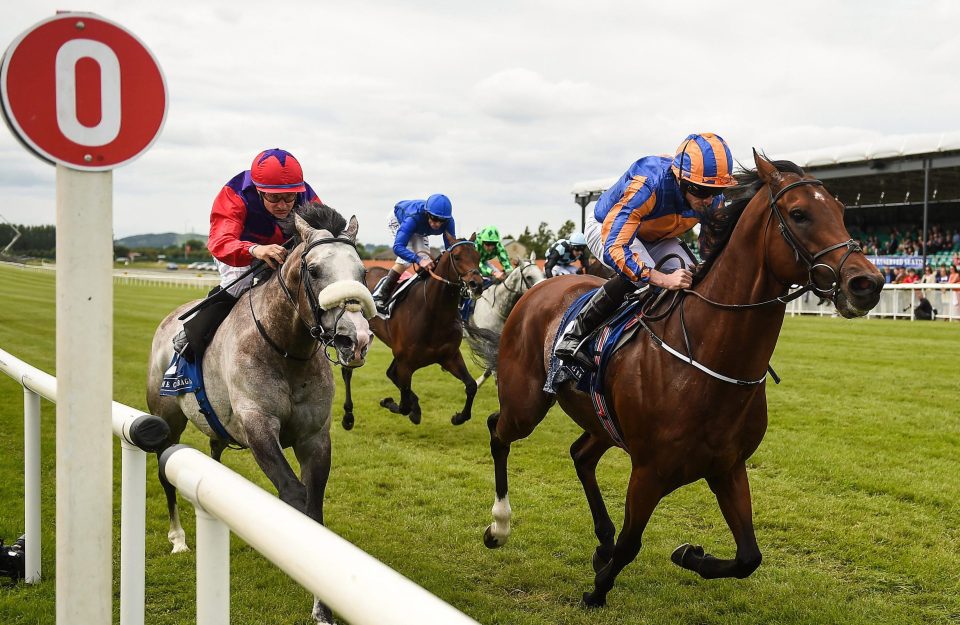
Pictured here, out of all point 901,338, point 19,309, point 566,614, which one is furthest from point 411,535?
point 19,309

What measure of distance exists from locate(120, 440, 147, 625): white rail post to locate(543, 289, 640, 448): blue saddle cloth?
7.07 ft

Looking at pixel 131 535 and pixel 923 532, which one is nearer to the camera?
pixel 131 535

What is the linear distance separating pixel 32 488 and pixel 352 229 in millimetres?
1856

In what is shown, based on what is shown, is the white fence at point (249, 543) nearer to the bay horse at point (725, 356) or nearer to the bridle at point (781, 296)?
the bay horse at point (725, 356)

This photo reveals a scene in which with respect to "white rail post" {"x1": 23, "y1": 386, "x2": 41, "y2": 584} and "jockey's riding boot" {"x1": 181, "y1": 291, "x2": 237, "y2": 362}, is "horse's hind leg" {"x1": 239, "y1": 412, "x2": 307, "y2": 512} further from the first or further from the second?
"white rail post" {"x1": 23, "y1": 386, "x2": 41, "y2": 584}

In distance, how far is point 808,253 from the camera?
115 inches

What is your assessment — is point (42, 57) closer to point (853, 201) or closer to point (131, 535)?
point (131, 535)

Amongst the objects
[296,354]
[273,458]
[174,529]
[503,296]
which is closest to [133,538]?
[273,458]

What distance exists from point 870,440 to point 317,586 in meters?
6.65

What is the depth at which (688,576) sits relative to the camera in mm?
3980

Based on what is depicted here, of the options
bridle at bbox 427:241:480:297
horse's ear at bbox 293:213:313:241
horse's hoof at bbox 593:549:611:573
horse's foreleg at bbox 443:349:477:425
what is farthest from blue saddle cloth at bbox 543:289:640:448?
bridle at bbox 427:241:480:297

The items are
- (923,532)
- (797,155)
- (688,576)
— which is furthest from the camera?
(797,155)

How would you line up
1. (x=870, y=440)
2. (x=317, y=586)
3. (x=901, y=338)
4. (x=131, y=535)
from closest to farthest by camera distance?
(x=317, y=586), (x=131, y=535), (x=870, y=440), (x=901, y=338)

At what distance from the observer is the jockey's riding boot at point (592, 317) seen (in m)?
3.92
